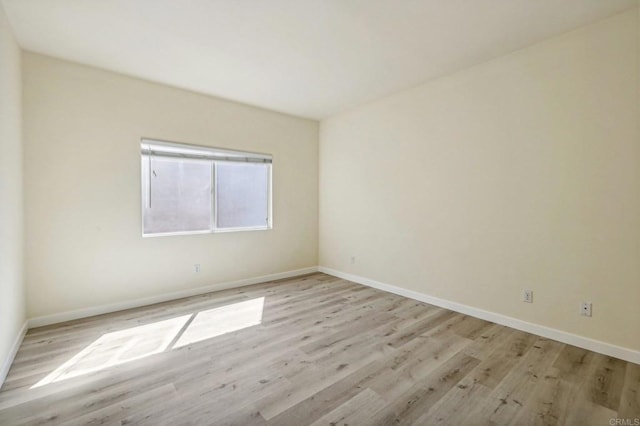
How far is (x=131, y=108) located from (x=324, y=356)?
3375 mm

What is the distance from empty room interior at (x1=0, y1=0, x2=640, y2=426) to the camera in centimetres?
194

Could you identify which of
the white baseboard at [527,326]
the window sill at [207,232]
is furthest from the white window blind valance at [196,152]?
the white baseboard at [527,326]

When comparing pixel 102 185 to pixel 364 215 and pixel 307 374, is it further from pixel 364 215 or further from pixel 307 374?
pixel 364 215

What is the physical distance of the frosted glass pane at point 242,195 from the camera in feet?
13.5

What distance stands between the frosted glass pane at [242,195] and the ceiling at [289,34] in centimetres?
124

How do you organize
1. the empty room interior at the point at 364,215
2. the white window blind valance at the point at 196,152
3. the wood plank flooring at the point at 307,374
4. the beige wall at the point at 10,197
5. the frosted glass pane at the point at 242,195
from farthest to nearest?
1. the frosted glass pane at the point at 242,195
2. the white window blind valance at the point at 196,152
3. the beige wall at the point at 10,197
4. the empty room interior at the point at 364,215
5. the wood plank flooring at the point at 307,374

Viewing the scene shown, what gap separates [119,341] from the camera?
100 inches

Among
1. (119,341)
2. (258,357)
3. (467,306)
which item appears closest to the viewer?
(258,357)

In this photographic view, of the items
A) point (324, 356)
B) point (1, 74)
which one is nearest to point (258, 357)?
point (324, 356)

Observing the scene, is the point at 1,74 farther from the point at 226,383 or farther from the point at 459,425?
the point at 459,425

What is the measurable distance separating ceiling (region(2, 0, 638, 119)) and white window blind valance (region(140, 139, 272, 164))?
750 mm

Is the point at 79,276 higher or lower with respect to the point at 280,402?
higher

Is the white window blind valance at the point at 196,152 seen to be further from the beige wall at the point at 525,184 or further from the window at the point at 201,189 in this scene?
the beige wall at the point at 525,184

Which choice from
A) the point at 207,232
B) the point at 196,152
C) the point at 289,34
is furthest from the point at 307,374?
the point at 196,152
